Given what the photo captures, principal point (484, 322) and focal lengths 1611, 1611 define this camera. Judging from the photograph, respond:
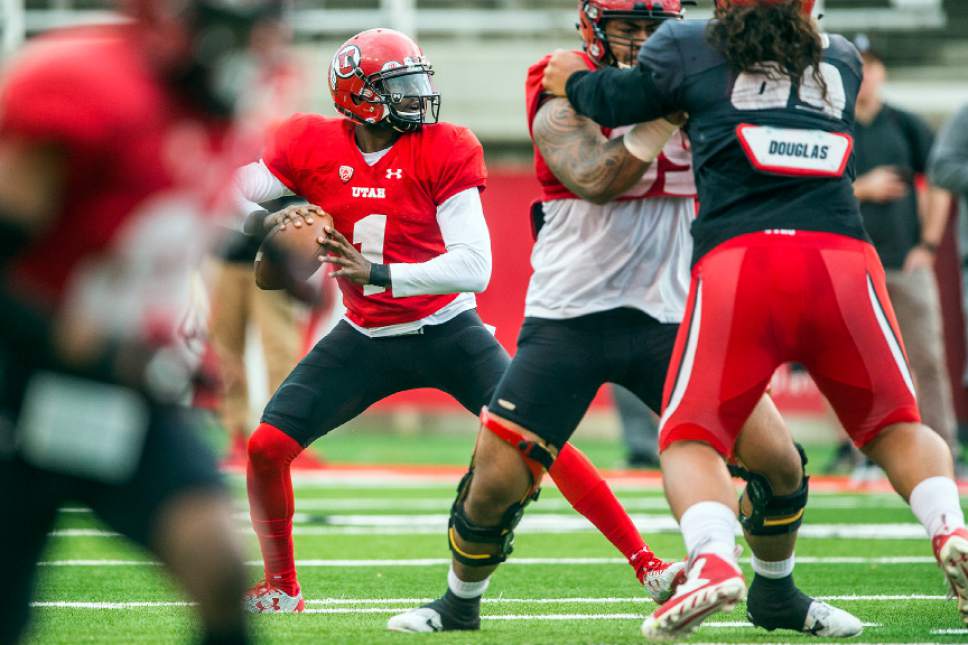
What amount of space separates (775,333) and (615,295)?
928 millimetres

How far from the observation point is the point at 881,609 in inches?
200

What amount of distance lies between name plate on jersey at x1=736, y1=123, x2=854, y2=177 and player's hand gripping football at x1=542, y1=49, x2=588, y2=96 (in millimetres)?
710

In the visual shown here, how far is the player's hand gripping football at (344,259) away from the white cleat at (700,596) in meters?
1.64

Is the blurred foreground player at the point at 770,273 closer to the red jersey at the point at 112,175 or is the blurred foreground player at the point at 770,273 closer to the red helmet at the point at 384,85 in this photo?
the red helmet at the point at 384,85

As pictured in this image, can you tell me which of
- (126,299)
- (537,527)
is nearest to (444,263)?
(126,299)

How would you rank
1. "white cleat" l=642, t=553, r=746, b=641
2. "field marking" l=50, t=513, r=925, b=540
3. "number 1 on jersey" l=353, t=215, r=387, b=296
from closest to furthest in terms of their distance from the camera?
"white cleat" l=642, t=553, r=746, b=641 < "number 1 on jersey" l=353, t=215, r=387, b=296 < "field marking" l=50, t=513, r=925, b=540

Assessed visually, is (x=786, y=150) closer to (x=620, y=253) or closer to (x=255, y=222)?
(x=620, y=253)

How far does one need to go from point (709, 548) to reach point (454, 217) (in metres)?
1.83

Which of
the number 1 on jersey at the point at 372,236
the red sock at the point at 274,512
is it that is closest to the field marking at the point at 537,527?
the red sock at the point at 274,512

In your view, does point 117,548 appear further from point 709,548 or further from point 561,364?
point 709,548

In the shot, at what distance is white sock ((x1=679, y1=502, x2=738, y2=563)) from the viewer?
3779 mm

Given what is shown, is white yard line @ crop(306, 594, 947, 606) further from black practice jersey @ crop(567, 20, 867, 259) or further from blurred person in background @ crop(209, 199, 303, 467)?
blurred person in background @ crop(209, 199, 303, 467)

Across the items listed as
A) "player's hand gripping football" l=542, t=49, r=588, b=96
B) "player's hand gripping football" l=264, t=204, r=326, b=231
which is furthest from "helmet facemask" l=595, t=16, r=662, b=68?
"player's hand gripping football" l=264, t=204, r=326, b=231

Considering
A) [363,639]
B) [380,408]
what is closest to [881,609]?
[363,639]
